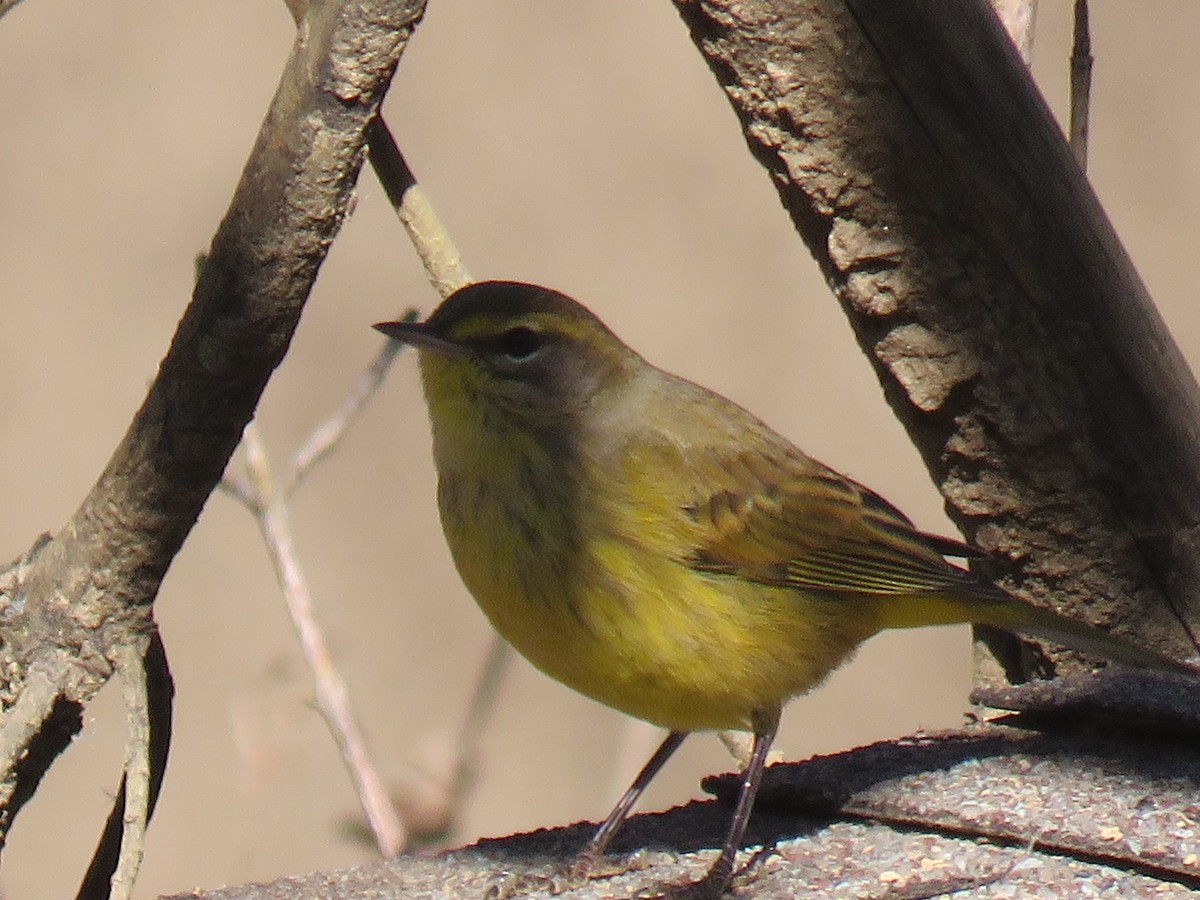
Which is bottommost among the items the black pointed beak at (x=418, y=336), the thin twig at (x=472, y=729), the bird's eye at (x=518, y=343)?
the thin twig at (x=472, y=729)

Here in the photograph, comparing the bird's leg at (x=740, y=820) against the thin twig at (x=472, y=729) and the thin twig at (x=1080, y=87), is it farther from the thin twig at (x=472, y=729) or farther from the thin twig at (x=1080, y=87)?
the thin twig at (x=1080, y=87)

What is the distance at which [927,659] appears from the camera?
28.7 ft

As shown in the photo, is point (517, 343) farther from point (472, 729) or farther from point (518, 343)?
point (472, 729)

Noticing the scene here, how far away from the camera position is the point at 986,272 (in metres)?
4.18

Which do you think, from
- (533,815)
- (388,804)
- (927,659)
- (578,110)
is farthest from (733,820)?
(578,110)

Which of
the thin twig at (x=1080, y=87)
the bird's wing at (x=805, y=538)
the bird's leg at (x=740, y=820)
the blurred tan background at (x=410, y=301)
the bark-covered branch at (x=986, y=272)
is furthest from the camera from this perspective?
the blurred tan background at (x=410, y=301)

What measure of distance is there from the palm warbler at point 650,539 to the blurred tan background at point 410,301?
12.0ft

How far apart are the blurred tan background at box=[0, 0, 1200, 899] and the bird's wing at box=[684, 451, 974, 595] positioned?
11.8 ft

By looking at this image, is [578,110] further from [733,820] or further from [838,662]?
[733,820]

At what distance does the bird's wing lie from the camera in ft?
13.7

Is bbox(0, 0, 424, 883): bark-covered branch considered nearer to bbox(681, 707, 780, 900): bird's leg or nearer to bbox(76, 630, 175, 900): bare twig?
bbox(76, 630, 175, 900): bare twig

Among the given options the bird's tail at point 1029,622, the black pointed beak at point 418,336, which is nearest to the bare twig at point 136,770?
the black pointed beak at point 418,336

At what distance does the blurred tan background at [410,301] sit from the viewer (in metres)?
8.27

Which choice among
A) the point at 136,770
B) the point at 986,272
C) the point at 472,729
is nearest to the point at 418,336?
the point at 472,729
